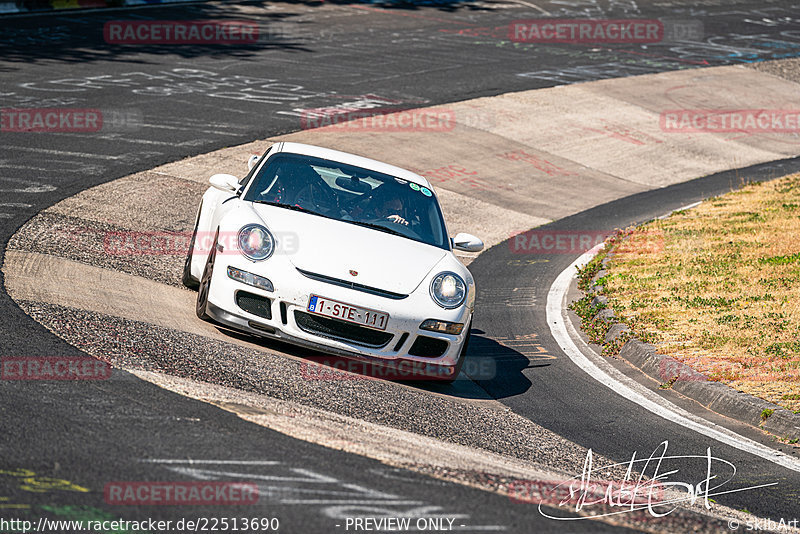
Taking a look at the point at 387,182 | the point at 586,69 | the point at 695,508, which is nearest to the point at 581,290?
the point at 387,182

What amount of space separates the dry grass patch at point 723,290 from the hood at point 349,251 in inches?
113

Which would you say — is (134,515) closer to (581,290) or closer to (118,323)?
(118,323)

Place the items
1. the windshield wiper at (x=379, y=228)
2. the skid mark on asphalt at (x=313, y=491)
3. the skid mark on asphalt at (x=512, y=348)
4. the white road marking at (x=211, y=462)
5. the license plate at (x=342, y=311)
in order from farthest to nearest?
1. the skid mark on asphalt at (x=512, y=348)
2. the windshield wiper at (x=379, y=228)
3. the license plate at (x=342, y=311)
4. the white road marking at (x=211, y=462)
5. the skid mark on asphalt at (x=313, y=491)

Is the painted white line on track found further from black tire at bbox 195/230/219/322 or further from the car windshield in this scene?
black tire at bbox 195/230/219/322

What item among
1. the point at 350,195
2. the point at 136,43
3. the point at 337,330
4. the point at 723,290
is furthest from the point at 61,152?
the point at 136,43

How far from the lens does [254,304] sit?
644cm

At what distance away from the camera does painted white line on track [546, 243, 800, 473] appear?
6.37 metres

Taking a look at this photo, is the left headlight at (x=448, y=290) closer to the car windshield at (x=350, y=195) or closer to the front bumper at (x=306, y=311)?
the front bumper at (x=306, y=311)

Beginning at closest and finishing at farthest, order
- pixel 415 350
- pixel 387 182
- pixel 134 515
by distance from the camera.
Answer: pixel 134 515, pixel 415 350, pixel 387 182

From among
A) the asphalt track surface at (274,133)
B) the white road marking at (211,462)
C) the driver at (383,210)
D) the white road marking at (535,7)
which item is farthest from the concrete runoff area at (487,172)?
the white road marking at (535,7)

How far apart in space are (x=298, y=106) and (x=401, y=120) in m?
2.17

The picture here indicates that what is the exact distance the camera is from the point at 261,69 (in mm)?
21219

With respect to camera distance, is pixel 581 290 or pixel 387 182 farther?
pixel 581 290

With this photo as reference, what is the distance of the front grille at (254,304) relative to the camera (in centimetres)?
639
